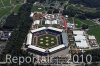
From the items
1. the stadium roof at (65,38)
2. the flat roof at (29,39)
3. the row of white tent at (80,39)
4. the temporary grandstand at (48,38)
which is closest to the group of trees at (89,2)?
the row of white tent at (80,39)

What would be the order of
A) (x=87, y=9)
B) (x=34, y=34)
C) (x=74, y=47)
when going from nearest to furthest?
(x=74, y=47) < (x=34, y=34) < (x=87, y=9)

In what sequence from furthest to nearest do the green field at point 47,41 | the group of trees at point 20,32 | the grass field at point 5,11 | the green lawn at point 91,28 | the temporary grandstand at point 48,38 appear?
1. the grass field at point 5,11
2. the green lawn at point 91,28
3. the green field at point 47,41
4. the temporary grandstand at point 48,38
5. the group of trees at point 20,32

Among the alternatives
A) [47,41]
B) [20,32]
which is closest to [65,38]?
[47,41]

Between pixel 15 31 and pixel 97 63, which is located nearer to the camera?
pixel 97 63

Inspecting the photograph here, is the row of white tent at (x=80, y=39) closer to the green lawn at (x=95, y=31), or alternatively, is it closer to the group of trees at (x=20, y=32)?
the green lawn at (x=95, y=31)

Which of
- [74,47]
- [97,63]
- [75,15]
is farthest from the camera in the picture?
[75,15]

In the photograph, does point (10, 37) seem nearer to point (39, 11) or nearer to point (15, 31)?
point (15, 31)

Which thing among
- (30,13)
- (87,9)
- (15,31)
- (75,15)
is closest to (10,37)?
(15,31)
